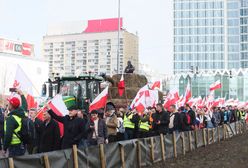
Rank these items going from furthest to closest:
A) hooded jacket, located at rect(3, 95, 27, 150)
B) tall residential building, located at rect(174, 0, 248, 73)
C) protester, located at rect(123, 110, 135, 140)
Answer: tall residential building, located at rect(174, 0, 248, 73), protester, located at rect(123, 110, 135, 140), hooded jacket, located at rect(3, 95, 27, 150)

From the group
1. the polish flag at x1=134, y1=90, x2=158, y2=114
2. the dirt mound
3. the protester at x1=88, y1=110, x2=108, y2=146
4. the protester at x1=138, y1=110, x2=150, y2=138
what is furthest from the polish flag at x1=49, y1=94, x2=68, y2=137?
the dirt mound

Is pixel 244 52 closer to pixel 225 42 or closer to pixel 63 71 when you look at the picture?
pixel 225 42

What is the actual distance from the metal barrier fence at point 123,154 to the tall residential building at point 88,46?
146m

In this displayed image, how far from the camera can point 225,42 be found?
128 m

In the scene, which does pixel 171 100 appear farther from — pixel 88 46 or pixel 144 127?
pixel 88 46

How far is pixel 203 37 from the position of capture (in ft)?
421

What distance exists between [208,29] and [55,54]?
247 ft

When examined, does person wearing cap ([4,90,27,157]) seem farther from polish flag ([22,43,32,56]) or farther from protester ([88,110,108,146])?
polish flag ([22,43,32,56])

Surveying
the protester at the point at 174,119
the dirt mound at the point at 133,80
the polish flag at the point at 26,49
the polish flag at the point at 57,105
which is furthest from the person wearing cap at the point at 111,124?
the polish flag at the point at 26,49

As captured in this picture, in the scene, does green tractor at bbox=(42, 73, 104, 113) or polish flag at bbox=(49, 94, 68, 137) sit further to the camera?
green tractor at bbox=(42, 73, 104, 113)

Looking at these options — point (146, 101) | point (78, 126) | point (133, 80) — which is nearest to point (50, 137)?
point (78, 126)

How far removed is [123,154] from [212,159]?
4674 mm

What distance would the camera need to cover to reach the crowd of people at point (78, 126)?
907 cm

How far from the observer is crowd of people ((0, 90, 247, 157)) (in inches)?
357
